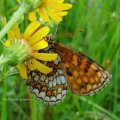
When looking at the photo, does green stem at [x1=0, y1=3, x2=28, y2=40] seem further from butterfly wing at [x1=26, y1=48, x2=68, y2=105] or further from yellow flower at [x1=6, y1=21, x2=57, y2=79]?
butterfly wing at [x1=26, y1=48, x2=68, y2=105]

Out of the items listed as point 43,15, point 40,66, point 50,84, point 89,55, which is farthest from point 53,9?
point 89,55

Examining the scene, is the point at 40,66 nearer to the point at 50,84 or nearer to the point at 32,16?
the point at 32,16

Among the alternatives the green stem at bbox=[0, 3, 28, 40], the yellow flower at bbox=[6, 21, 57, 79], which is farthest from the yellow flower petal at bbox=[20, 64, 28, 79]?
the green stem at bbox=[0, 3, 28, 40]

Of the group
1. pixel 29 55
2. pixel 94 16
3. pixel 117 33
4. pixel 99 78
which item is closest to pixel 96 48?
pixel 117 33

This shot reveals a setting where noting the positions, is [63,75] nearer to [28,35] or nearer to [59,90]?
[59,90]

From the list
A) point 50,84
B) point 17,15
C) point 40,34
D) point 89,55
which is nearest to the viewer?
point 17,15

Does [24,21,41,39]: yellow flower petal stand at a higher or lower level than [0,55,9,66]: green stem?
higher
